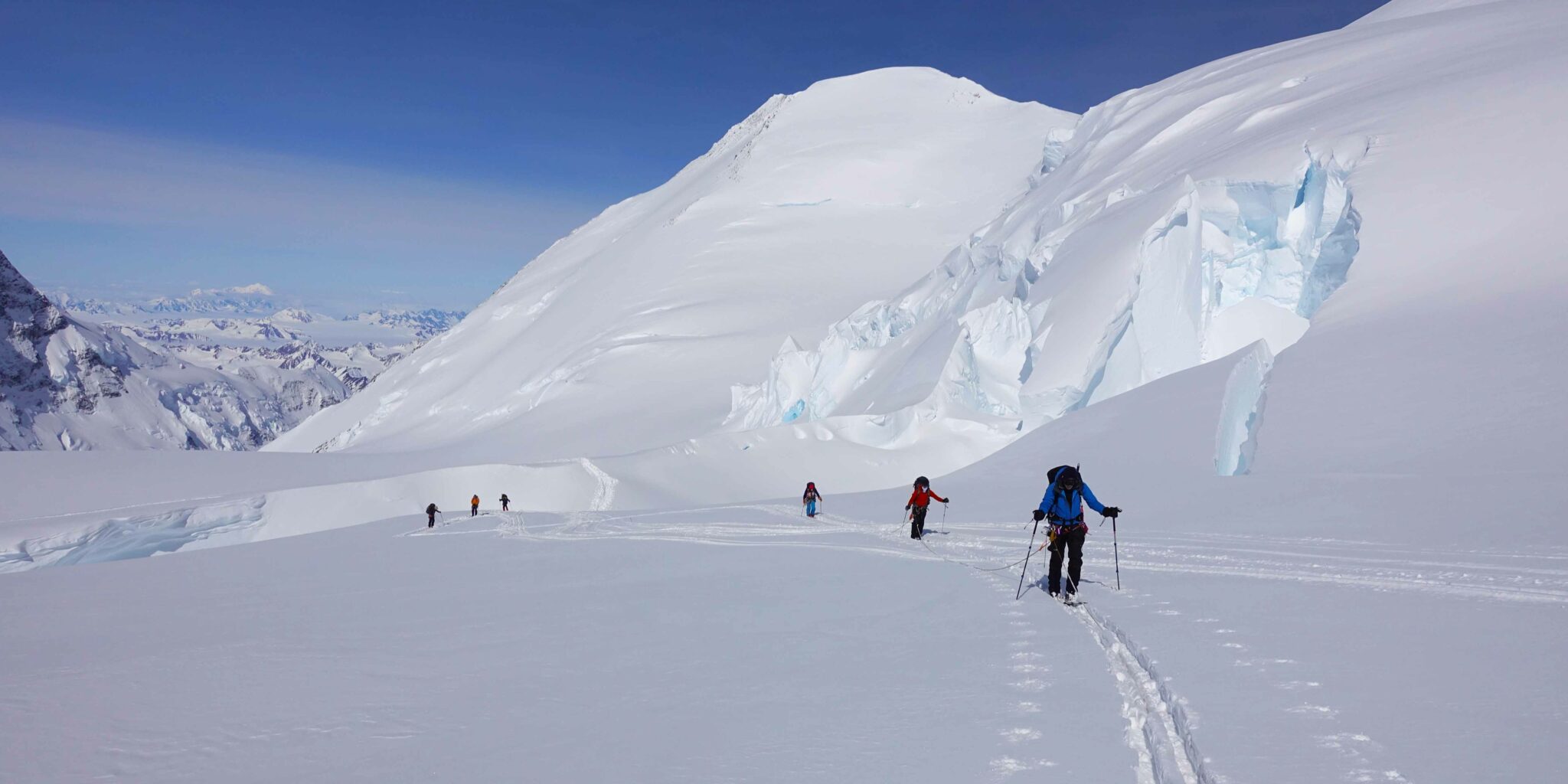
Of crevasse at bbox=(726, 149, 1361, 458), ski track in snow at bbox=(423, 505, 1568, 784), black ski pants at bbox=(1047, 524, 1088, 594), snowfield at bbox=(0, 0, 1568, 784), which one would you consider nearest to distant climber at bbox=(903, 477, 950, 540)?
ski track in snow at bbox=(423, 505, 1568, 784)

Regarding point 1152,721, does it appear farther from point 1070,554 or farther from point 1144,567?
point 1144,567

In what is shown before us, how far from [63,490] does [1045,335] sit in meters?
31.7

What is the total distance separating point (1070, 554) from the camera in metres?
9.13

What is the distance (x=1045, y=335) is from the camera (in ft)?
93.7

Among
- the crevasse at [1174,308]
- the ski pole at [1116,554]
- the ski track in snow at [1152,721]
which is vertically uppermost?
the crevasse at [1174,308]

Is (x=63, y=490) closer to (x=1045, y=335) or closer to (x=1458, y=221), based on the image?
(x=1045, y=335)

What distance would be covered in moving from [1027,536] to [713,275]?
5215cm

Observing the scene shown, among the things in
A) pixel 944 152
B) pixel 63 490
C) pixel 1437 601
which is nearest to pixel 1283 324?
pixel 1437 601

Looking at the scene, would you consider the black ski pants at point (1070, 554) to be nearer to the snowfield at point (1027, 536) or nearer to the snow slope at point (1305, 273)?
the snowfield at point (1027, 536)

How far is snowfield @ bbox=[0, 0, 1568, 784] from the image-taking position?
17.9 feet

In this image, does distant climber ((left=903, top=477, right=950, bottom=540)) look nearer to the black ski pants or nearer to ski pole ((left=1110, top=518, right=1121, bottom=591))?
ski pole ((left=1110, top=518, right=1121, bottom=591))

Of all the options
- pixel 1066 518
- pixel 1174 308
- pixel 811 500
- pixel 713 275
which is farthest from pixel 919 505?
pixel 713 275

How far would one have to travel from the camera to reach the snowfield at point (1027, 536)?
545 centimetres

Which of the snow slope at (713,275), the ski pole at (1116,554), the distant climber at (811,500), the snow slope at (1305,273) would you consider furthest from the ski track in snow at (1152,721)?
the snow slope at (713,275)
